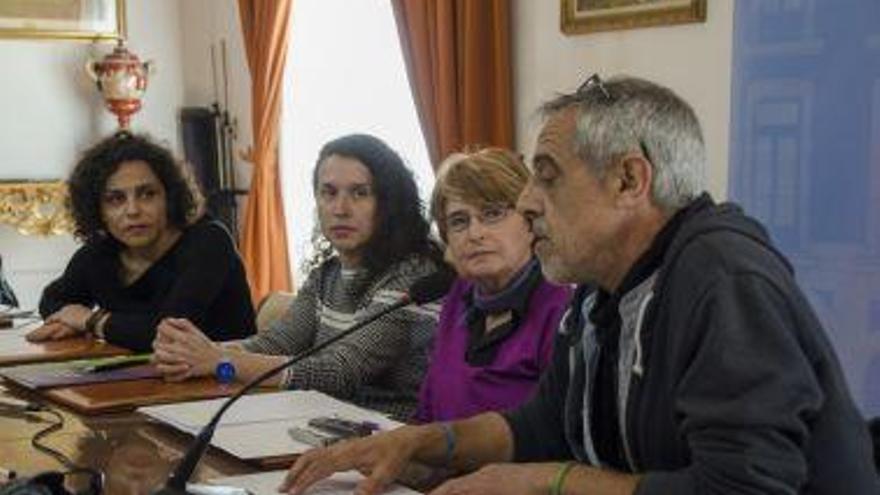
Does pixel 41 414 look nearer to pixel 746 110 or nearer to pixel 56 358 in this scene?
pixel 56 358

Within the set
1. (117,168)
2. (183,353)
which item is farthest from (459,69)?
(183,353)

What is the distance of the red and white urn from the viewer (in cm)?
570

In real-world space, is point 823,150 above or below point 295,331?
above

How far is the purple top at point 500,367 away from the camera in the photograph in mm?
2004

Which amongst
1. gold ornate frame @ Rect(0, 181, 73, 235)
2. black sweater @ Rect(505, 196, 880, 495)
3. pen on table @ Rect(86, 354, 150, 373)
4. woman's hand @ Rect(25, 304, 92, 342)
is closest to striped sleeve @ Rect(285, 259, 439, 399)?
pen on table @ Rect(86, 354, 150, 373)

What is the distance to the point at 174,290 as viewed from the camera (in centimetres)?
294

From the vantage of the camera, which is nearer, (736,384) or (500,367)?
(736,384)

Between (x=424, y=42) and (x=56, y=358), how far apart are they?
218cm

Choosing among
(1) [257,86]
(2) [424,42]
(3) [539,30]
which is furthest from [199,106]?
(3) [539,30]

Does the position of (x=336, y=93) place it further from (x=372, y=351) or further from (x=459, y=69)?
(x=372, y=351)

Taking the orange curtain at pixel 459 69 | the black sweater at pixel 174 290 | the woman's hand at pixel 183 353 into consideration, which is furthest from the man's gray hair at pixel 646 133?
the orange curtain at pixel 459 69

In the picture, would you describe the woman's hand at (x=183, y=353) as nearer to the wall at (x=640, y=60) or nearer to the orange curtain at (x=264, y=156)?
the wall at (x=640, y=60)

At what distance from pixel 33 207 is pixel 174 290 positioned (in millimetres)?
3056

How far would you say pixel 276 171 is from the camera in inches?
225
